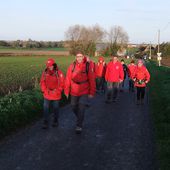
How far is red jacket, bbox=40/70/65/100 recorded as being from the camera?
361 inches

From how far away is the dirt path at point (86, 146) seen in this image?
6.15 meters

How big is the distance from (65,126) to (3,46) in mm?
105781

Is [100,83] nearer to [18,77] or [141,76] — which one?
[141,76]

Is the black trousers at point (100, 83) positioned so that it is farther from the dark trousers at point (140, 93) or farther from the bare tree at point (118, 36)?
the bare tree at point (118, 36)

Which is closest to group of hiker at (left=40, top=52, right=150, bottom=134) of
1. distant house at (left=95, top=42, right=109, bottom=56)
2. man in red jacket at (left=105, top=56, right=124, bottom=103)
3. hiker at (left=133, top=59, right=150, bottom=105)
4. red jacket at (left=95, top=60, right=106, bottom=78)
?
hiker at (left=133, top=59, right=150, bottom=105)

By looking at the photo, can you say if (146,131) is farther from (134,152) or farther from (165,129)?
(134,152)

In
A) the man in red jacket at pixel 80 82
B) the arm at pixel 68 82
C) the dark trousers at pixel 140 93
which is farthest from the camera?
the dark trousers at pixel 140 93

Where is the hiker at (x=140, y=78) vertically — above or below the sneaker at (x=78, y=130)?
above

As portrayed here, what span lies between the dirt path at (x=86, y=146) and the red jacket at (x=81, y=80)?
0.92 metres

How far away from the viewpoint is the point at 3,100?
1079cm

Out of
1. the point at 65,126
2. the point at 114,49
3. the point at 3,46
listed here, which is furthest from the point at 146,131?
the point at 114,49

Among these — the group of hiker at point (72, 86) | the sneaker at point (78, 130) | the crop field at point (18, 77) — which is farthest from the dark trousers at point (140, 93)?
the sneaker at point (78, 130)

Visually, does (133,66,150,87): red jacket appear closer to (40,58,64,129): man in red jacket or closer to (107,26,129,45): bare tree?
(40,58,64,129): man in red jacket

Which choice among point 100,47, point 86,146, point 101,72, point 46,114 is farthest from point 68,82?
→ point 100,47
